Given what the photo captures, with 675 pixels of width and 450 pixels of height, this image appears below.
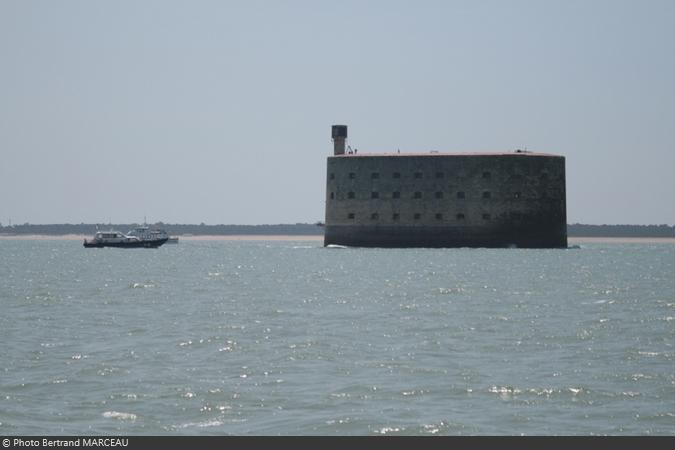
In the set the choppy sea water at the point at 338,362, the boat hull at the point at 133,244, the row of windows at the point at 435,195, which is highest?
the row of windows at the point at 435,195

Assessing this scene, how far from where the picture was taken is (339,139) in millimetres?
92625

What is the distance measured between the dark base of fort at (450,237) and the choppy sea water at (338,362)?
143ft

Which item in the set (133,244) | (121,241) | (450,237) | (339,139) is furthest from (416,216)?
(121,241)

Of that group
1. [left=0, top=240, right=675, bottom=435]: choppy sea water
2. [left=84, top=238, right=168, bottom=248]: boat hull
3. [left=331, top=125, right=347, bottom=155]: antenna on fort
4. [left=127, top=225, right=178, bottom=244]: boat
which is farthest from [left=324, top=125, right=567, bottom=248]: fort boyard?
[left=0, top=240, right=675, bottom=435]: choppy sea water

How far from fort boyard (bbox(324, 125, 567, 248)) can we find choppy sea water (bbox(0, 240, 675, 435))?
1704 inches

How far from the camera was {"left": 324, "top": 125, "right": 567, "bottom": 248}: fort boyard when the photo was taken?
3270 inches

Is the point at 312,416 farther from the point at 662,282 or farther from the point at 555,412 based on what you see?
the point at 662,282

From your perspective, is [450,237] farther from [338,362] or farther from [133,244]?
[338,362]

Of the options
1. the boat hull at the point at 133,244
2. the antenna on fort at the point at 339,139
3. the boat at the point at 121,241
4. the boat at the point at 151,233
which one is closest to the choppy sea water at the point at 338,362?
the antenna on fort at the point at 339,139

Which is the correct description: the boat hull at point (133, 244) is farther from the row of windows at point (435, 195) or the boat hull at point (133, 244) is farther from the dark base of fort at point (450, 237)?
the row of windows at point (435, 195)

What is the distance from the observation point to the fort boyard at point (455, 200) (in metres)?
83.1

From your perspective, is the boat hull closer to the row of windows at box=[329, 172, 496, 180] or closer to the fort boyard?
the fort boyard

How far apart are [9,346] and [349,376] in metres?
6.88

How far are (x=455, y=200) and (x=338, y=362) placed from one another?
210ft
